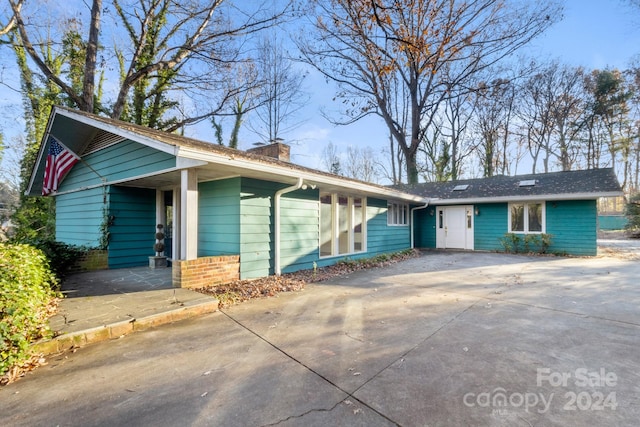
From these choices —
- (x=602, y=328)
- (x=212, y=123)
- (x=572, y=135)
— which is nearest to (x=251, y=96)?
(x=212, y=123)

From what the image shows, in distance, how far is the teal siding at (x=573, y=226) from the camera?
1020 centimetres

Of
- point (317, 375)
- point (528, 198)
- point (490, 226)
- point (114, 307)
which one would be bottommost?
point (317, 375)

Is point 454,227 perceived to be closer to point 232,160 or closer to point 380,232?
point 380,232

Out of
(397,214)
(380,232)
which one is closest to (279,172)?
(380,232)

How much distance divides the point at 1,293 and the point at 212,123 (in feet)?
54.7

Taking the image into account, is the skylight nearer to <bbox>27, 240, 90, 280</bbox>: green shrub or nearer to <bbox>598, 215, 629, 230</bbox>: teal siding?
<bbox>27, 240, 90, 280</bbox>: green shrub

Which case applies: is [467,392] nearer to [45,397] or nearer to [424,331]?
[424,331]

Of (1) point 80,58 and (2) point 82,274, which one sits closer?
(2) point 82,274

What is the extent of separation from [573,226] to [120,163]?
47.8 ft

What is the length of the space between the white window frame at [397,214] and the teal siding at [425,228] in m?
1.53

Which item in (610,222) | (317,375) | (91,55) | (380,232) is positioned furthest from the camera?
(610,222)

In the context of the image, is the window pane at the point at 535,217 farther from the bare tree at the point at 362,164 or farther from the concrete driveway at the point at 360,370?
the bare tree at the point at 362,164

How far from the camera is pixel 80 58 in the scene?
476 inches

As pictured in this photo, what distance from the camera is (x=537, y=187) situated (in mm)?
11578
